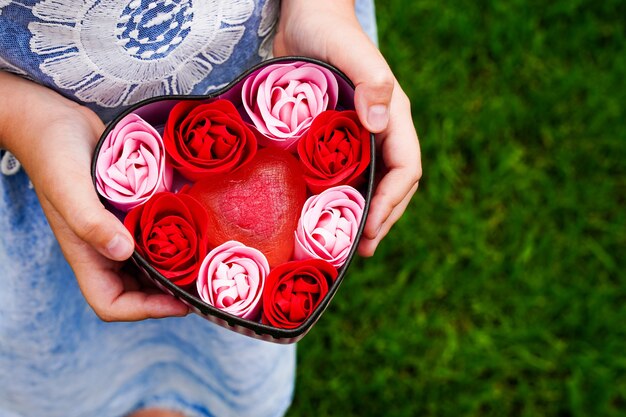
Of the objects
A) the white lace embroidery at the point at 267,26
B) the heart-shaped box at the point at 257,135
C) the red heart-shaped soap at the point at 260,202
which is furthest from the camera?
the white lace embroidery at the point at 267,26

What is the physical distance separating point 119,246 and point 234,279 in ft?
0.46

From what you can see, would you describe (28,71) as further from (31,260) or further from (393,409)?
(393,409)

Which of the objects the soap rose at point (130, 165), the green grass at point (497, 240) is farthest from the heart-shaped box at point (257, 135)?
the green grass at point (497, 240)

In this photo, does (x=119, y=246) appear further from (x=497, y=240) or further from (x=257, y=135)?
(x=497, y=240)

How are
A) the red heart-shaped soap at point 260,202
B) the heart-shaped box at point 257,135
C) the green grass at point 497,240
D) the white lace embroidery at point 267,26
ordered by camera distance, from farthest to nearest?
the green grass at point 497,240 → the white lace embroidery at point 267,26 → the red heart-shaped soap at point 260,202 → the heart-shaped box at point 257,135

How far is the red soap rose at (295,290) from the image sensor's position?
2.69 ft

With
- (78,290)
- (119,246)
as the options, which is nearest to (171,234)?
(119,246)

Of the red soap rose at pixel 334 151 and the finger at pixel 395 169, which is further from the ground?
the red soap rose at pixel 334 151

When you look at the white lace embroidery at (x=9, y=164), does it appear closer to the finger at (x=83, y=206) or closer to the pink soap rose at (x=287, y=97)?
the finger at (x=83, y=206)

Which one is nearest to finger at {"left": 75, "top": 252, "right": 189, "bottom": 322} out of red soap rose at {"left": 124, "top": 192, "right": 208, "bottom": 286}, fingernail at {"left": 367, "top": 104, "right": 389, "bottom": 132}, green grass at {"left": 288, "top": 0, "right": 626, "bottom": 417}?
red soap rose at {"left": 124, "top": 192, "right": 208, "bottom": 286}

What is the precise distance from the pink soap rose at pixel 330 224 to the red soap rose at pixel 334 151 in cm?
2

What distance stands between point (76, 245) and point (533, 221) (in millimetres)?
1278

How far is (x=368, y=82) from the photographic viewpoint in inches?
36.5

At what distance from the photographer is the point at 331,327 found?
5.72ft
